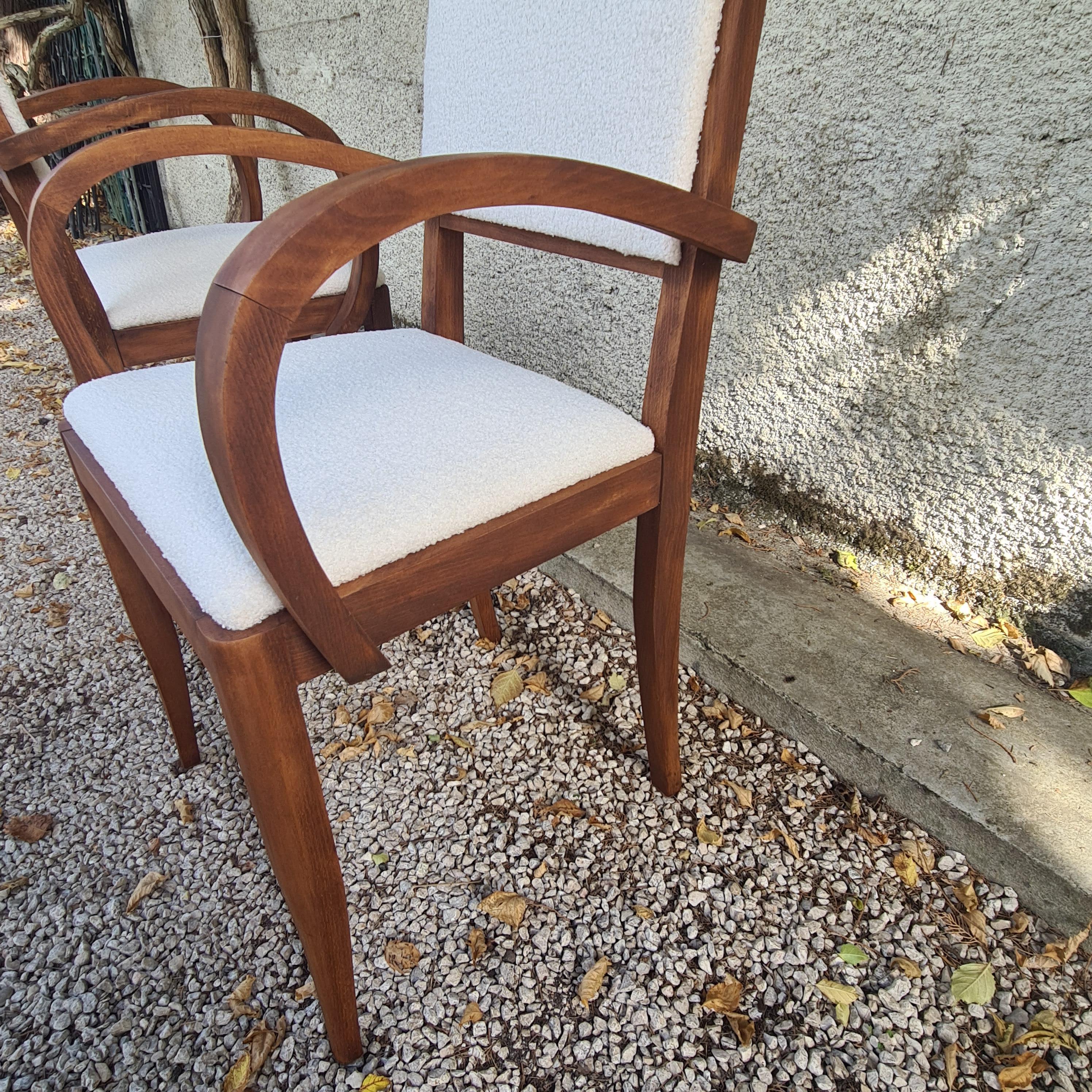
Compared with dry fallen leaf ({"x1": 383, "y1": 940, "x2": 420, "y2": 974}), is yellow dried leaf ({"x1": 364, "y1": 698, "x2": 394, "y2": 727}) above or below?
below

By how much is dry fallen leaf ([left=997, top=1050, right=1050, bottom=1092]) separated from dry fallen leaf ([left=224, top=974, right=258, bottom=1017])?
995 millimetres

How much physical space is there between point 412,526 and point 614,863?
2.51ft

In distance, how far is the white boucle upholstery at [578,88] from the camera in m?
0.78

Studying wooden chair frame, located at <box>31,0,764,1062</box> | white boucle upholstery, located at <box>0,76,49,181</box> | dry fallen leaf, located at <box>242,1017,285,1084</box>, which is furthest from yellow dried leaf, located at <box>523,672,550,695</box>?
white boucle upholstery, located at <box>0,76,49,181</box>

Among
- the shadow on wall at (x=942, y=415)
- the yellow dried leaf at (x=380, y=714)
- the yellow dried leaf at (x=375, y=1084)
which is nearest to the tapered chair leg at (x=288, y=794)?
the yellow dried leaf at (x=375, y=1084)

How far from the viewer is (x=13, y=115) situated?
5.08 ft

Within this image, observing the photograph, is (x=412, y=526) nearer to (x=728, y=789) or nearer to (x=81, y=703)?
(x=728, y=789)

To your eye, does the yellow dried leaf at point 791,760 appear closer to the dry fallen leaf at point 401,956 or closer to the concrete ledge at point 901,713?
the concrete ledge at point 901,713

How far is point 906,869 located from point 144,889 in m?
1.23

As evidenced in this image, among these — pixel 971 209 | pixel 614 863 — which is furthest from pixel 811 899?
pixel 971 209

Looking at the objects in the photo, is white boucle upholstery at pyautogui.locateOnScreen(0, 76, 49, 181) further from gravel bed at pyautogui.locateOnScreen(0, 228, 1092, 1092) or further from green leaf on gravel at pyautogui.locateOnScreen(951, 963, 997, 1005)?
green leaf on gravel at pyautogui.locateOnScreen(951, 963, 997, 1005)

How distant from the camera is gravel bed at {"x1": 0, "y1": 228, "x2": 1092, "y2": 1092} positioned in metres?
0.96

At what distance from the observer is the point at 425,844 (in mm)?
1229

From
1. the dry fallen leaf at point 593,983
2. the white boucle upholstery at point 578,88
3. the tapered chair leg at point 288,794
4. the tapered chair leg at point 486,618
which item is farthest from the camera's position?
the tapered chair leg at point 486,618
